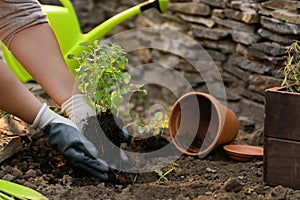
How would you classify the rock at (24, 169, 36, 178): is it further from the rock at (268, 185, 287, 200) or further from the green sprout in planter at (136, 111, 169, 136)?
the rock at (268, 185, 287, 200)

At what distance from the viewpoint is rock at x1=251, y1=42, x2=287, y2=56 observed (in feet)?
7.84

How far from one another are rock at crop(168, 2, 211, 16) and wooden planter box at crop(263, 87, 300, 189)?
1.22m

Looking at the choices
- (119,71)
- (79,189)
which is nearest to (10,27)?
(119,71)

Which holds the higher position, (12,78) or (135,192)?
(12,78)

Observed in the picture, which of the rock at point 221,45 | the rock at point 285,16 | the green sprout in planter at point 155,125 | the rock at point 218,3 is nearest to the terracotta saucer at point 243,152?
the green sprout in planter at point 155,125

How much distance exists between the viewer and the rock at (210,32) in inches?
109

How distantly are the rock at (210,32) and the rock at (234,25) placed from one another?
32mm

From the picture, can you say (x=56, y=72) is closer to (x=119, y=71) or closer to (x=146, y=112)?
(x=119, y=71)

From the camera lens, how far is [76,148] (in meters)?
1.77

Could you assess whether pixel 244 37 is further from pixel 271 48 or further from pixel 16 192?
pixel 16 192

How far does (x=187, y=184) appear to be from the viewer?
1.75 m

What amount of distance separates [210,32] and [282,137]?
1.23 meters

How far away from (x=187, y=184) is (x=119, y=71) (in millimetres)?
373

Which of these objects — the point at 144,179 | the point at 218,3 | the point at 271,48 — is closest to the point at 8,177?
the point at 144,179
